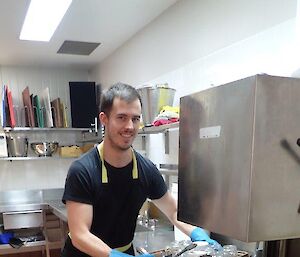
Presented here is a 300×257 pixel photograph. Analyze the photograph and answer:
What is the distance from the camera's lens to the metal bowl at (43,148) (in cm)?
433

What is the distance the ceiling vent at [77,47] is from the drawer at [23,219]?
182 cm

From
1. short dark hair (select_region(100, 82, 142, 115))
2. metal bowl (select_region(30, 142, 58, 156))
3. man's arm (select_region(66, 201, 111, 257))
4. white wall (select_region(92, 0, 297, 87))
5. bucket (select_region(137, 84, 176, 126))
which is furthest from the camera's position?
metal bowl (select_region(30, 142, 58, 156))

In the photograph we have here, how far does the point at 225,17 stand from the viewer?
2.12m

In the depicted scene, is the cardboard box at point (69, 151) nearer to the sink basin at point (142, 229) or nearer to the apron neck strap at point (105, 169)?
the sink basin at point (142, 229)

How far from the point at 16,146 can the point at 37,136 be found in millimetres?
385

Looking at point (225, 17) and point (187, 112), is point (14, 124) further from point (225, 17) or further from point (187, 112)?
point (187, 112)

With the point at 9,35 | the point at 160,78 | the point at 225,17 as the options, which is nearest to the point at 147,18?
the point at 160,78

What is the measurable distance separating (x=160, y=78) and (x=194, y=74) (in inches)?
22.4

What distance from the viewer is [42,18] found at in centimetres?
280

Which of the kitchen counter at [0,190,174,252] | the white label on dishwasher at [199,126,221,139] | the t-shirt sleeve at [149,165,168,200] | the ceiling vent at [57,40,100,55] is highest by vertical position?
the ceiling vent at [57,40,100,55]

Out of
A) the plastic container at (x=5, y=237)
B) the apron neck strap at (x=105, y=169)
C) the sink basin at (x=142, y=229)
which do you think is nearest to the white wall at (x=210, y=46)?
the sink basin at (x=142, y=229)

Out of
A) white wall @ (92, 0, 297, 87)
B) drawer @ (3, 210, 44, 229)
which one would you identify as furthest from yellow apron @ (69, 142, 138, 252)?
drawer @ (3, 210, 44, 229)

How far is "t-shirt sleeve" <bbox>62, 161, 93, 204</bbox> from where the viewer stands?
4.96 feet

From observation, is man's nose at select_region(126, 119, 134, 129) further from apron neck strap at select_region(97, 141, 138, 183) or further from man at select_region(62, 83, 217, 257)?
apron neck strap at select_region(97, 141, 138, 183)
